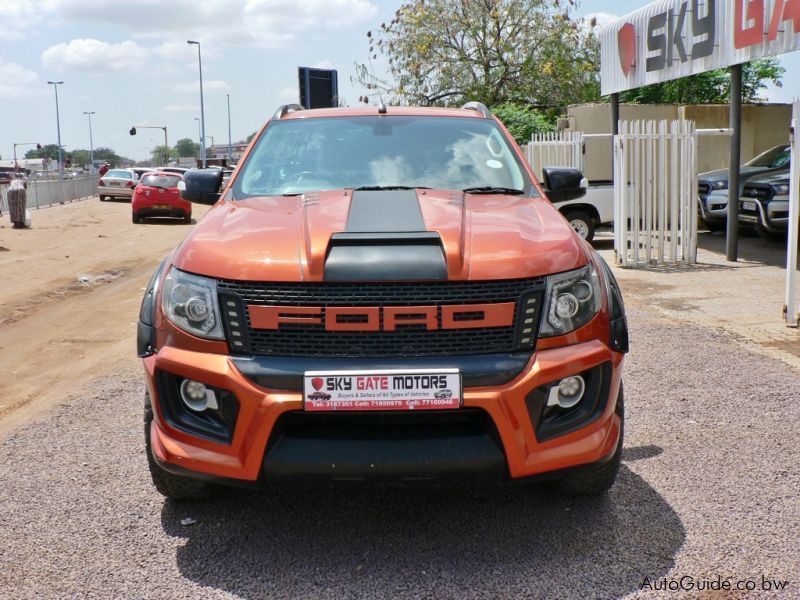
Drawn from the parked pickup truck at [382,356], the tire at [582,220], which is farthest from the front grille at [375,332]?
the tire at [582,220]

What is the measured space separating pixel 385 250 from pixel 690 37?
517 inches

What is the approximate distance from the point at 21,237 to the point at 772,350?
1839cm

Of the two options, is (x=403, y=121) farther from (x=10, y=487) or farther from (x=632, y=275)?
(x=632, y=275)

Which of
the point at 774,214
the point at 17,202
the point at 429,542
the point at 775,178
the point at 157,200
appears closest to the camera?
the point at 429,542

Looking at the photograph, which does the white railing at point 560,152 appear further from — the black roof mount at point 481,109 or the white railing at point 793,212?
the black roof mount at point 481,109

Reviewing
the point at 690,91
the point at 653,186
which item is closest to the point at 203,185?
the point at 653,186

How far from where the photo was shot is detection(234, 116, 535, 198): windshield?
4.45 metres

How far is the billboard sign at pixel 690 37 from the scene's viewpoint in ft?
40.4

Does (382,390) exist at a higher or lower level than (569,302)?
lower

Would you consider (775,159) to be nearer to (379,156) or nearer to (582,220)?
(582,220)

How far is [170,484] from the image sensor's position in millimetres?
3721

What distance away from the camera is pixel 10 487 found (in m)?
4.20

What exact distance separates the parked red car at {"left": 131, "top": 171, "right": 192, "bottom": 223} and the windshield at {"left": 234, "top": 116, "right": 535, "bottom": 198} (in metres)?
21.5

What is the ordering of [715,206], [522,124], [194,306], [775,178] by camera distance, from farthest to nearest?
[522,124], [715,206], [775,178], [194,306]
